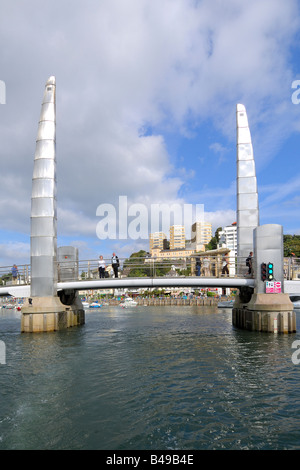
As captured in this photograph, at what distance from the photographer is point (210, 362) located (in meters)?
17.3

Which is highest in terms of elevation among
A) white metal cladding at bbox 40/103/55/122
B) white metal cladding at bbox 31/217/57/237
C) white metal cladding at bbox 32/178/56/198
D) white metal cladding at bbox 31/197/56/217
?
white metal cladding at bbox 40/103/55/122

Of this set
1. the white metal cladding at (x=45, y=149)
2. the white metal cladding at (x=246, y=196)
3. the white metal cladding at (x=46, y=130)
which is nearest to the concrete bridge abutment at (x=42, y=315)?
the white metal cladding at (x=45, y=149)

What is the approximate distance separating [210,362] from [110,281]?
14.4 m

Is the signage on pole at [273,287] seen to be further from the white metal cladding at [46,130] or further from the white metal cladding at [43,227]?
the white metal cladding at [46,130]

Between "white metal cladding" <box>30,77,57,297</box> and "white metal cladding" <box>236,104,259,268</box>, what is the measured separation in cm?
1683

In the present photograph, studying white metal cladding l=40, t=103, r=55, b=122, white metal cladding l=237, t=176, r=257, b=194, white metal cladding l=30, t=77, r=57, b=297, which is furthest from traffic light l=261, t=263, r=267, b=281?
white metal cladding l=40, t=103, r=55, b=122

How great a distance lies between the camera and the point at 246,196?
110 feet

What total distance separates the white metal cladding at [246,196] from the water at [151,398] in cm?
1302

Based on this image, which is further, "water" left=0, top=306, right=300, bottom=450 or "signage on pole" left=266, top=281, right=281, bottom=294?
"signage on pole" left=266, top=281, right=281, bottom=294

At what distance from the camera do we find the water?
28.7 feet

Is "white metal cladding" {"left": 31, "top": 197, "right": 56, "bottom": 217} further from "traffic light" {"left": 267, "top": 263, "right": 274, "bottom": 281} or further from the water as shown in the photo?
"traffic light" {"left": 267, "top": 263, "right": 274, "bottom": 281}
